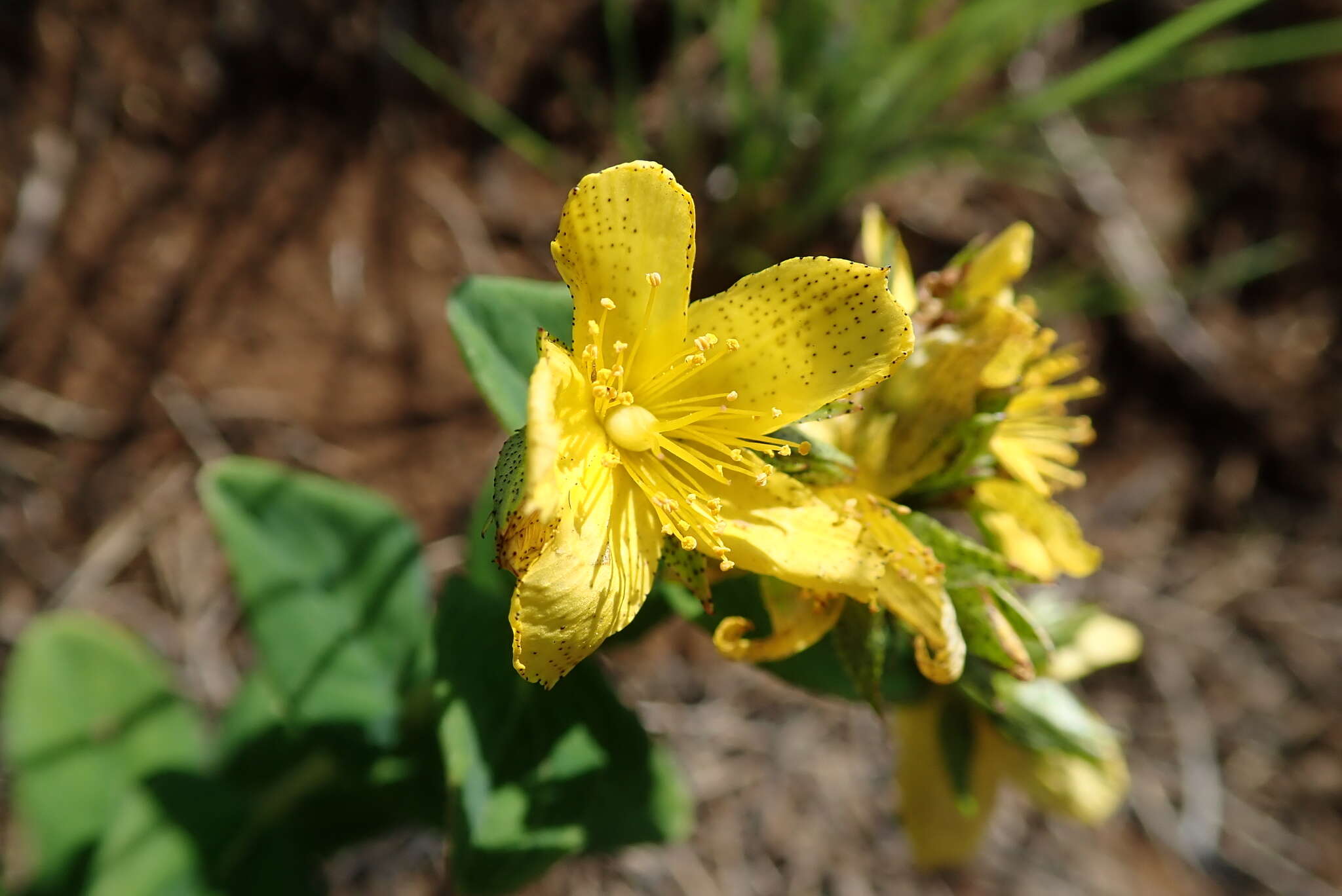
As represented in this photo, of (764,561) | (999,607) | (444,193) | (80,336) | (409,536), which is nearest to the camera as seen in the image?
(764,561)

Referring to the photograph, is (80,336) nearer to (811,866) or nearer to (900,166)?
(900,166)

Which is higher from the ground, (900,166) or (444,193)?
(444,193)

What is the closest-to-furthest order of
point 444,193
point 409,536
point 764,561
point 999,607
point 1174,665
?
point 764,561 < point 999,607 < point 409,536 < point 444,193 < point 1174,665

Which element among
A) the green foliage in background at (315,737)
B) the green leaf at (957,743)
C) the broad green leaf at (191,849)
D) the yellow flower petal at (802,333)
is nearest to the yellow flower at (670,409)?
the yellow flower petal at (802,333)

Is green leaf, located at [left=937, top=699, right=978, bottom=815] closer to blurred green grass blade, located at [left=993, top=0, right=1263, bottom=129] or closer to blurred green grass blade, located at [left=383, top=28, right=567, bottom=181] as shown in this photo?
blurred green grass blade, located at [left=993, top=0, right=1263, bottom=129]

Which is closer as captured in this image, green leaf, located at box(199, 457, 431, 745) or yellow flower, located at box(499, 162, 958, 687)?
yellow flower, located at box(499, 162, 958, 687)

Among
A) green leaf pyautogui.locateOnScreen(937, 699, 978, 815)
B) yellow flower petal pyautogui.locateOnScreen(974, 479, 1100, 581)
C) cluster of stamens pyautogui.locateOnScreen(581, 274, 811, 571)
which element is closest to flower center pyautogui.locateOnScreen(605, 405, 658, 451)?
cluster of stamens pyautogui.locateOnScreen(581, 274, 811, 571)

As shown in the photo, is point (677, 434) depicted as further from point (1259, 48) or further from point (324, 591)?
point (1259, 48)

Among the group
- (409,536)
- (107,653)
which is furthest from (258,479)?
(107,653)
